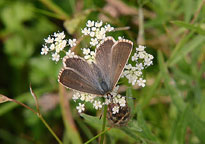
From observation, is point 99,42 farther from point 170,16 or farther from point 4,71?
point 4,71

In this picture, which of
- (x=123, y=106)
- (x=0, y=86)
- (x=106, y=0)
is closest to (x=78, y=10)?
(x=106, y=0)

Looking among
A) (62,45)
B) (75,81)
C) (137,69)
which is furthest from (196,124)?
(62,45)

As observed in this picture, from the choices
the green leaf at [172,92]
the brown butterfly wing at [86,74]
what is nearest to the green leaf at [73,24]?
the green leaf at [172,92]

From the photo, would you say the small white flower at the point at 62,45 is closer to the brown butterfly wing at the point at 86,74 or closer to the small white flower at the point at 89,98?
the brown butterfly wing at the point at 86,74

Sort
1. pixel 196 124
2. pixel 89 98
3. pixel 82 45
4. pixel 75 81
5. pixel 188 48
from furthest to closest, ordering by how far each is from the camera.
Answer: pixel 82 45 → pixel 188 48 → pixel 196 124 → pixel 89 98 → pixel 75 81

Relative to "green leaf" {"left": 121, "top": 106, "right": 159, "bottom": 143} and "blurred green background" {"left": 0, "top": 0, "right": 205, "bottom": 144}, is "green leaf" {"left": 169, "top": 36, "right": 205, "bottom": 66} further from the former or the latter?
"green leaf" {"left": 121, "top": 106, "right": 159, "bottom": 143}

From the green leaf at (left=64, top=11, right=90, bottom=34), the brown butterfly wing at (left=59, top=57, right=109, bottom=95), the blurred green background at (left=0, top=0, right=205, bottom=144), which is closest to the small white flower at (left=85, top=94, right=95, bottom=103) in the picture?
the brown butterfly wing at (left=59, top=57, right=109, bottom=95)

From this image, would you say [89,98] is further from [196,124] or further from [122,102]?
[196,124]

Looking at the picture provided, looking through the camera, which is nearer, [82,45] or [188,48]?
[188,48]
